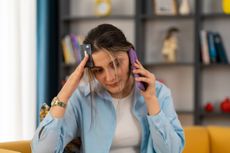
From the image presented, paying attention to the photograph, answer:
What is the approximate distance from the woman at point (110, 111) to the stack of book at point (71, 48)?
212 centimetres

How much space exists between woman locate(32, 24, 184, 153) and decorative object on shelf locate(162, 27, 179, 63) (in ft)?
6.43

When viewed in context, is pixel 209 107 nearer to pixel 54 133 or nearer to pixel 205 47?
pixel 205 47

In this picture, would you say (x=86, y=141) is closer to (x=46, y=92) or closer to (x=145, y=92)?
(x=145, y=92)

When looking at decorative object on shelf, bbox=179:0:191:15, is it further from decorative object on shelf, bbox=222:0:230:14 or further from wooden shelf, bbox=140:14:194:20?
decorative object on shelf, bbox=222:0:230:14

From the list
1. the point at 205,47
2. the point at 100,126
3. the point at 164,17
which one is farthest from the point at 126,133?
the point at 164,17

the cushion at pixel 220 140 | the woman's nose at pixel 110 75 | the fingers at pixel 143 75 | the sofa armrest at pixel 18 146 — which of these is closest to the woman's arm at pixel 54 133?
the sofa armrest at pixel 18 146

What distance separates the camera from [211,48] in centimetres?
369

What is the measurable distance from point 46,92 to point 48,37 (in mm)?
484

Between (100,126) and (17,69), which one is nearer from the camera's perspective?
(100,126)

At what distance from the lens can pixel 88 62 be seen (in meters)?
1.77

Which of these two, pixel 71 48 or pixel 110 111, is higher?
pixel 71 48

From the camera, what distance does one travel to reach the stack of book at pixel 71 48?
397cm

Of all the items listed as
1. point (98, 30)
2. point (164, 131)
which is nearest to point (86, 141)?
point (164, 131)

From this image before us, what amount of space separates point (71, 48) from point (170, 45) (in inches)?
34.6
